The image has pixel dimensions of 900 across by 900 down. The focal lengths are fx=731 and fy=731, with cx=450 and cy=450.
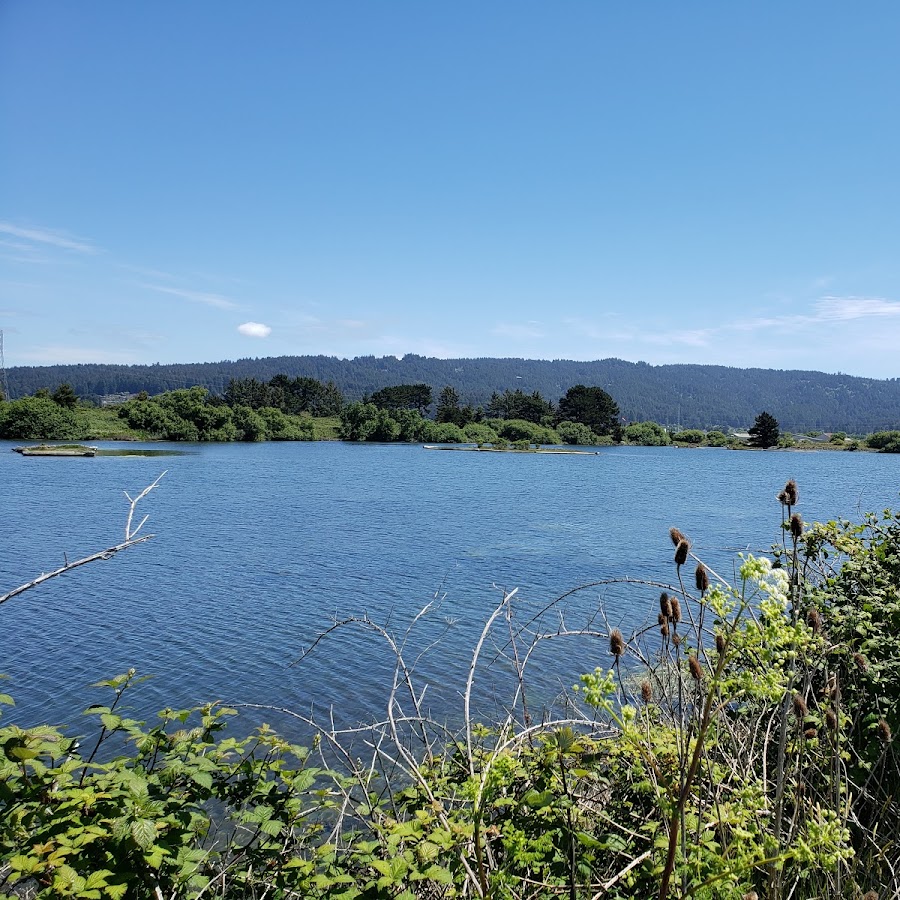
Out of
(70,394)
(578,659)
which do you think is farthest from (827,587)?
(70,394)

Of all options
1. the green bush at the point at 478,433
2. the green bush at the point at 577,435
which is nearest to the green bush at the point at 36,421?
the green bush at the point at 478,433

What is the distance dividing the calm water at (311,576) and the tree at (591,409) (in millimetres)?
101310

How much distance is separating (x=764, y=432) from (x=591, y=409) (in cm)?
3377

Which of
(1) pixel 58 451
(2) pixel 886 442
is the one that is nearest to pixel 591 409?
(2) pixel 886 442

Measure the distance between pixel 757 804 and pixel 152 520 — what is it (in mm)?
31476

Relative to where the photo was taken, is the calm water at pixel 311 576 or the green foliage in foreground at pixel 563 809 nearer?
the green foliage in foreground at pixel 563 809

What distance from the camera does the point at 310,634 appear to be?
14984mm

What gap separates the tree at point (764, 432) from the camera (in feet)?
468

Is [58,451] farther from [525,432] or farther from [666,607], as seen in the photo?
[525,432]

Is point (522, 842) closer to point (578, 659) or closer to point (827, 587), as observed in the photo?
point (827, 587)

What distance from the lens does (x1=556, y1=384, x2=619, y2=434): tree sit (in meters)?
150

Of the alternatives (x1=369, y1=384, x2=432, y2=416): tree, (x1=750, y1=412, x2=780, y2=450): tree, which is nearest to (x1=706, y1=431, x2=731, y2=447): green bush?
(x1=750, y1=412, x2=780, y2=450): tree

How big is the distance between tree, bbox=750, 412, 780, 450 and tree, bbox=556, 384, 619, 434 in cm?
2768

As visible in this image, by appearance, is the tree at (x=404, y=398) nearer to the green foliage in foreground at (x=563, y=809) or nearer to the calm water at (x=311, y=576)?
the calm water at (x=311, y=576)
